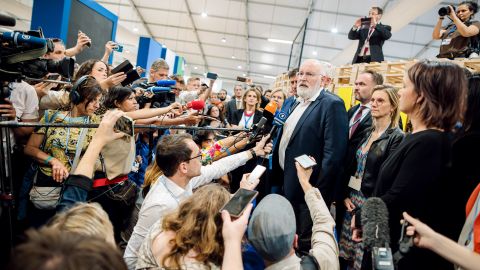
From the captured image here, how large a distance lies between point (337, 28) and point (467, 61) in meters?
10.1

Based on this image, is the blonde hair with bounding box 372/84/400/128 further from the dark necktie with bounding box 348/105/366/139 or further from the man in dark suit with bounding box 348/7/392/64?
the man in dark suit with bounding box 348/7/392/64

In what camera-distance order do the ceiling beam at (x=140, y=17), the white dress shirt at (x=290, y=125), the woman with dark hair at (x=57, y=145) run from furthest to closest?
the ceiling beam at (x=140, y=17)
the white dress shirt at (x=290, y=125)
the woman with dark hair at (x=57, y=145)

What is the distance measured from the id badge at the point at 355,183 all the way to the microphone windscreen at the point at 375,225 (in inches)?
45.6

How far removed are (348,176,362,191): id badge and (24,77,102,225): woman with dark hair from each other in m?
1.85

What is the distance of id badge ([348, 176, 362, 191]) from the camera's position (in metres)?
2.44

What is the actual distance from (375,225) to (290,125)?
1.39 m

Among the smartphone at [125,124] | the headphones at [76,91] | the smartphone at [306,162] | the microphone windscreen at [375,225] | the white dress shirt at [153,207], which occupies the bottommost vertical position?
the white dress shirt at [153,207]

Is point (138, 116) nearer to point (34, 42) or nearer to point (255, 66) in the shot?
point (34, 42)

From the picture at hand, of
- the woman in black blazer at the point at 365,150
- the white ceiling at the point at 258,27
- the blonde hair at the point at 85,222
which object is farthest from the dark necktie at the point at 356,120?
the white ceiling at the point at 258,27

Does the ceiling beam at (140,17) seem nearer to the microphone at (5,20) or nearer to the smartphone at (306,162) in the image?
the microphone at (5,20)

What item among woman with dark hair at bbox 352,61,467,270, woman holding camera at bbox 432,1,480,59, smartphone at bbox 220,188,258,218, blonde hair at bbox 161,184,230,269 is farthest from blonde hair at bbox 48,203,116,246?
woman holding camera at bbox 432,1,480,59

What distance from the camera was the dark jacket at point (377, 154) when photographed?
2150mm

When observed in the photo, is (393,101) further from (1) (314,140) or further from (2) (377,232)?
(2) (377,232)

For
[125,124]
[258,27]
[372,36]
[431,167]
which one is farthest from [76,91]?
[258,27]
